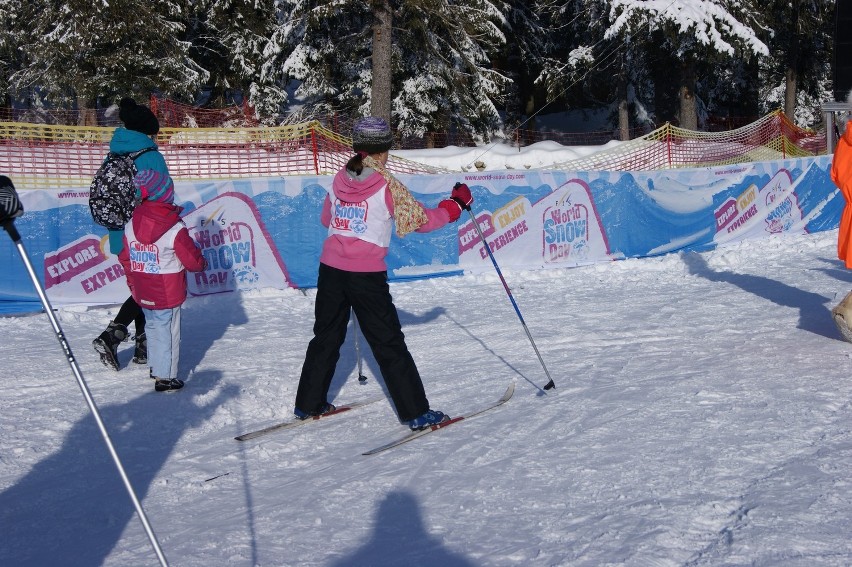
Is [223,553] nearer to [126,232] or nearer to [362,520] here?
[362,520]

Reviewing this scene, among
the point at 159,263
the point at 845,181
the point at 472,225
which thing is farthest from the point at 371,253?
the point at 472,225

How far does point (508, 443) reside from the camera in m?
4.73

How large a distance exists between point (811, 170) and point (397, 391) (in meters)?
11.4

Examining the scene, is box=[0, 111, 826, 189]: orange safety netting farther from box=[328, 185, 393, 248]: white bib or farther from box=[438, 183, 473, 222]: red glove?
box=[438, 183, 473, 222]: red glove

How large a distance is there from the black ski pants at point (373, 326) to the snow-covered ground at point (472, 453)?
283 mm

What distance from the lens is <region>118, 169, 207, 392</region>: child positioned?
5.88 meters

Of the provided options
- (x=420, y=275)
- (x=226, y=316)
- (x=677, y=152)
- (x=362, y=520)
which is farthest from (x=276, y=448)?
(x=677, y=152)

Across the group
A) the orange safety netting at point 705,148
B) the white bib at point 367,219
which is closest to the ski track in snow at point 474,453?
the white bib at point 367,219

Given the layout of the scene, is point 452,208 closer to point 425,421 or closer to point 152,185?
point 425,421

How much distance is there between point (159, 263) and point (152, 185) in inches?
20.7

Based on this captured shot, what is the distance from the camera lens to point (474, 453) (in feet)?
15.1

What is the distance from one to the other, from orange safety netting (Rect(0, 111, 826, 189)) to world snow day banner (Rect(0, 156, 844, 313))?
1.65 metres

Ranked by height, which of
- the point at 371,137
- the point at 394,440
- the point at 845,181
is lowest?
the point at 394,440

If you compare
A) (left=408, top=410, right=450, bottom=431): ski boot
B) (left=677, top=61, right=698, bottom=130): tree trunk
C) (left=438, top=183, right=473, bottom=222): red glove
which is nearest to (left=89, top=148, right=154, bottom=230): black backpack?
(left=438, top=183, right=473, bottom=222): red glove
